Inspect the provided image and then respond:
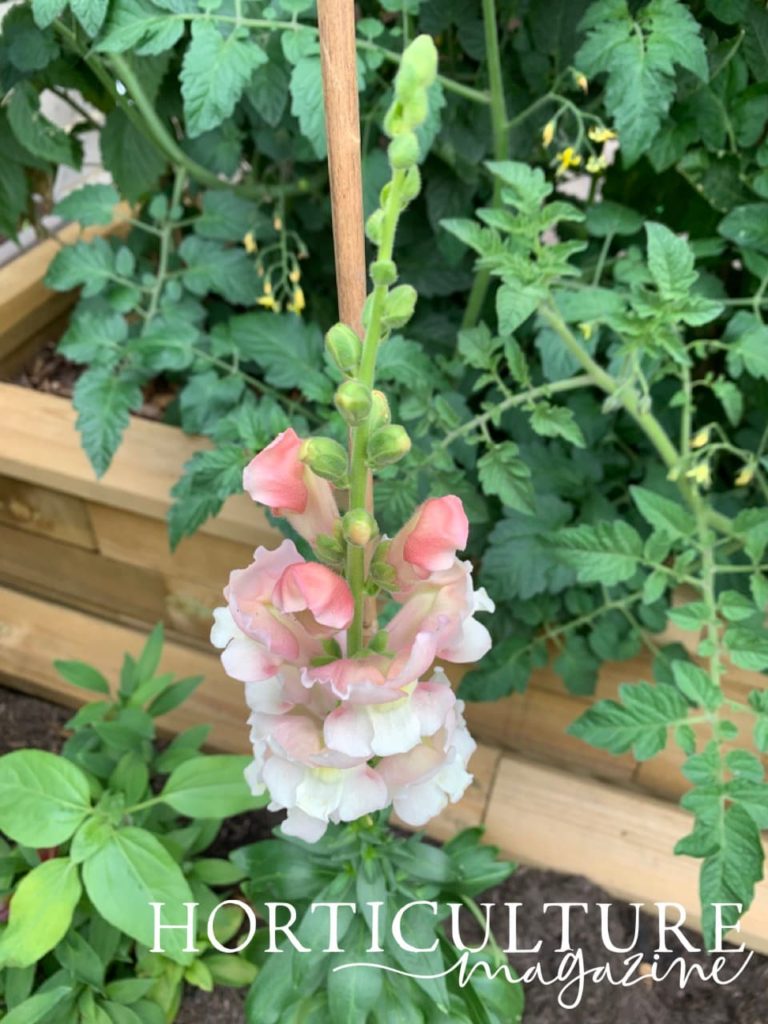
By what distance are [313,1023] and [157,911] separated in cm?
14

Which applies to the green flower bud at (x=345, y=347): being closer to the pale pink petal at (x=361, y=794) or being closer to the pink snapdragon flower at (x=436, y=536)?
the pink snapdragon flower at (x=436, y=536)

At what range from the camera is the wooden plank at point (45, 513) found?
98 centimetres

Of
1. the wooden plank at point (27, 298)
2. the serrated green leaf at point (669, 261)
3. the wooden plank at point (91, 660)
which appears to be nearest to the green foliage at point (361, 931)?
the wooden plank at point (91, 660)

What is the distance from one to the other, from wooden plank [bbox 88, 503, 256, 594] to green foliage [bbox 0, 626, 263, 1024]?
110 millimetres

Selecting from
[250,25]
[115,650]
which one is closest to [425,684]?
[250,25]

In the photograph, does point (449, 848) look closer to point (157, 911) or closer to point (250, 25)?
point (157, 911)

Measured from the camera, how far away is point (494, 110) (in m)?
0.72

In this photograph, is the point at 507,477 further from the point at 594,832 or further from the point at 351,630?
the point at 594,832

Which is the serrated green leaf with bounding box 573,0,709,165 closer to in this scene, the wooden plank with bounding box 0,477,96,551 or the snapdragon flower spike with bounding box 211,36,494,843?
the snapdragon flower spike with bounding box 211,36,494,843

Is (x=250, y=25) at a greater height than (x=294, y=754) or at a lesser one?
greater

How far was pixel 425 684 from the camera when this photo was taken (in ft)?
1.43

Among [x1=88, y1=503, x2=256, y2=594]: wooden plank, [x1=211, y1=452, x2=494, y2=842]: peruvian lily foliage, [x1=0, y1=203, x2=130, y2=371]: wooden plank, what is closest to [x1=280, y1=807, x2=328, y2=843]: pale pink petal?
[x1=211, y1=452, x2=494, y2=842]: peruvian lily foliage

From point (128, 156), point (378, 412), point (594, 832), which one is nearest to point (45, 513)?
point (128, 156)

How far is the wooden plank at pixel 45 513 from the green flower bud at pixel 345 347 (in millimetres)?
688
